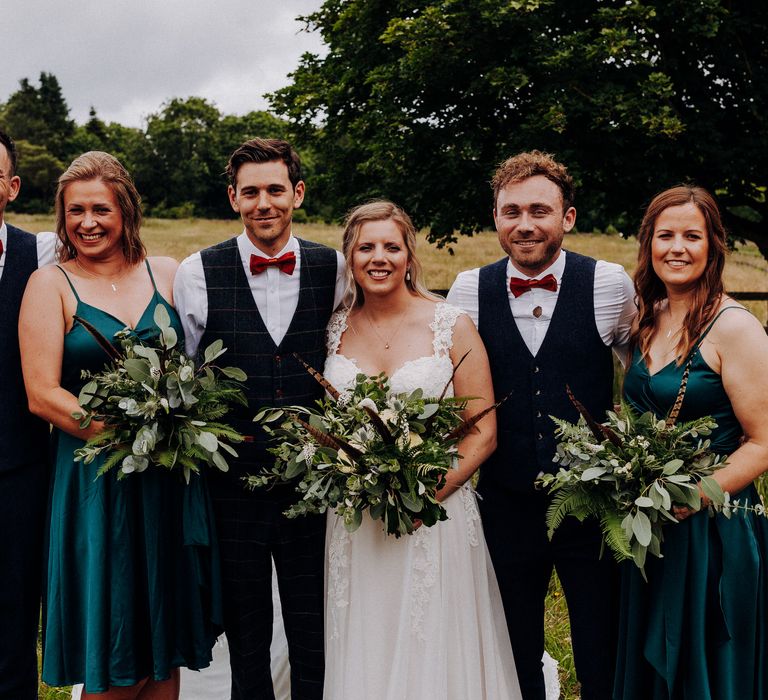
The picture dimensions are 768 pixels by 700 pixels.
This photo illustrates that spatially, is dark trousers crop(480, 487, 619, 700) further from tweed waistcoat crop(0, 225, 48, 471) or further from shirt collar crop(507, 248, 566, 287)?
tweed waistcoat crop(0, 225, 48, 471)

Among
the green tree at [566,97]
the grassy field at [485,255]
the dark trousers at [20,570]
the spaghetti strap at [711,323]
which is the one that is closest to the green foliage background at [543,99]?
the green tree at [566,97]

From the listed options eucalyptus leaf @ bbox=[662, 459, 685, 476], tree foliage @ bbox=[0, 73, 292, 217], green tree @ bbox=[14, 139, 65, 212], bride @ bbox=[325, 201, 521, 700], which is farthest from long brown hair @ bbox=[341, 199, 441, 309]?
green tree @ bbox=[14, 139, 65, 212]

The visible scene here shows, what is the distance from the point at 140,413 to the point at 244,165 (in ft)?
4.22

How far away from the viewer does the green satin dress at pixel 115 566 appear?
3.16 meters

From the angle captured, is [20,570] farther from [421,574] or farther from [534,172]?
[534,172]

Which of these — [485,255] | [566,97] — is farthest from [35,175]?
[566,97]

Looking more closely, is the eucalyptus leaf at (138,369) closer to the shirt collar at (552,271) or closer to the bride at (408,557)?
the bride at (408,557)

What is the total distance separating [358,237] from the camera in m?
3.46

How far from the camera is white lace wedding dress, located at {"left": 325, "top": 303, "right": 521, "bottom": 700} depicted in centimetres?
325

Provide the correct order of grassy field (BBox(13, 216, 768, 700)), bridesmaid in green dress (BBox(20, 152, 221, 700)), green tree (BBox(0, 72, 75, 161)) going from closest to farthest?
bridesmaid in green dress (BBox(20, 152, 221, 700)) < grassy field (BBox(13, 216, 768, 700)) < green tree (BBox(0, 72, 75, 161))

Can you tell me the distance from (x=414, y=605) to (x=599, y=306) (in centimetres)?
159

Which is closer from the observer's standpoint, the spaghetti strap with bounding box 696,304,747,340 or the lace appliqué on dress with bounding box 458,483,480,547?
the spaghetti strap with bounding box 696,304,747,340

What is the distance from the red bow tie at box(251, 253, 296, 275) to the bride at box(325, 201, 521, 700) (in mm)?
273

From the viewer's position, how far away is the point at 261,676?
3.48 m
